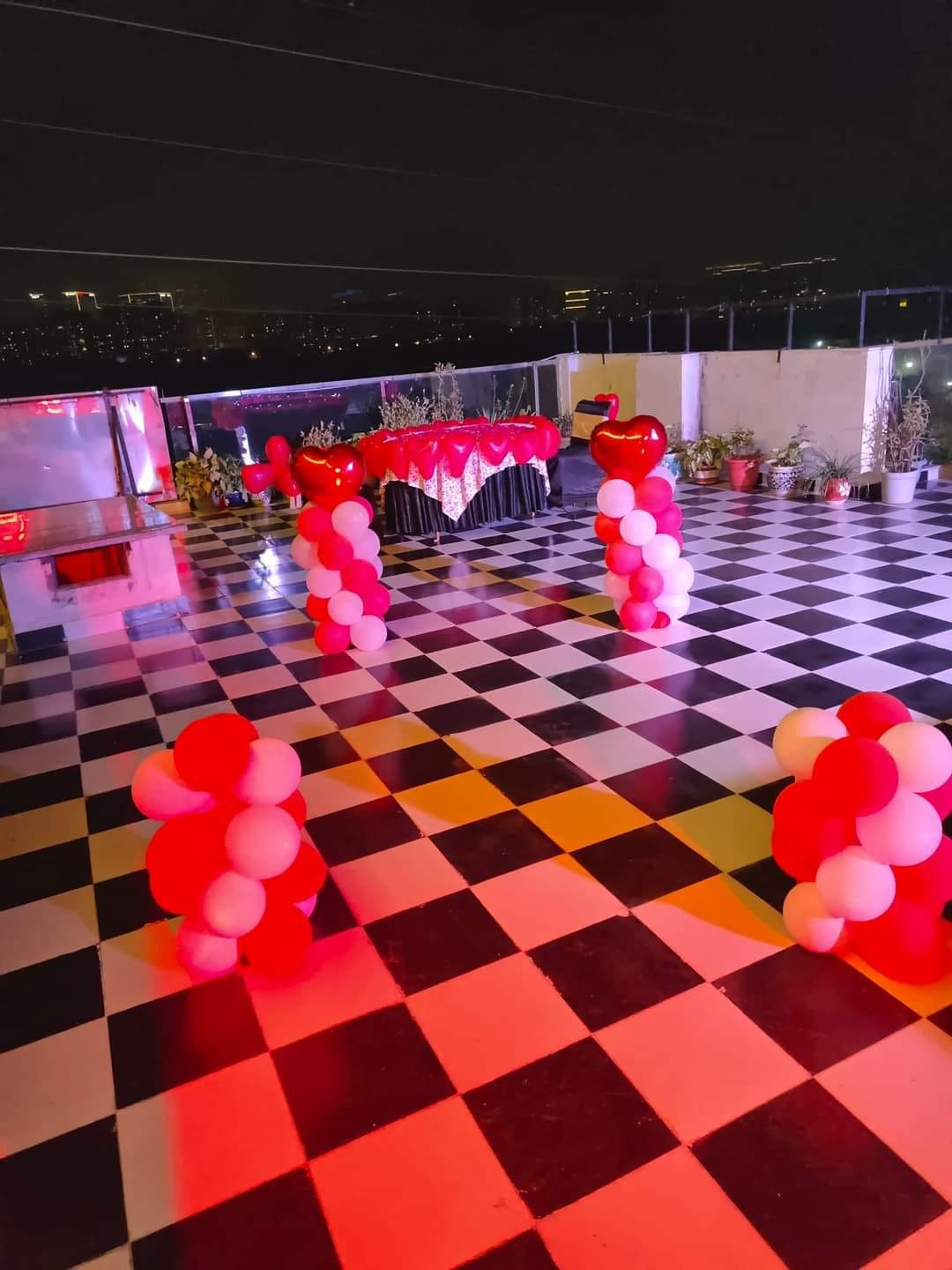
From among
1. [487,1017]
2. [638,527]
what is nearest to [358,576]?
[638,527]

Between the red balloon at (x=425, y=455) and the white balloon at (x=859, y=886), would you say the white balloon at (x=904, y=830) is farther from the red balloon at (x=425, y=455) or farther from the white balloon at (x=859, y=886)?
the red balloon at (x=425, y=455)

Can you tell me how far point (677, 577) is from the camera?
439 centimetres

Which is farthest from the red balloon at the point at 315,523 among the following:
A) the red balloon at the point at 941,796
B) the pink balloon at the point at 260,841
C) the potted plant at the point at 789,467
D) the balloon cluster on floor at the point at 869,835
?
the potted plant at the point at 789,467

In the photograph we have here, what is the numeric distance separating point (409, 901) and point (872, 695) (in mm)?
1409

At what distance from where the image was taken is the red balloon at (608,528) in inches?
172

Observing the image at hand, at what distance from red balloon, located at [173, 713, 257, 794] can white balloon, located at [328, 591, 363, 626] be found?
2.35m

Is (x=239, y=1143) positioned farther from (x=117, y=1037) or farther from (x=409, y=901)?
(x=409, y=901)

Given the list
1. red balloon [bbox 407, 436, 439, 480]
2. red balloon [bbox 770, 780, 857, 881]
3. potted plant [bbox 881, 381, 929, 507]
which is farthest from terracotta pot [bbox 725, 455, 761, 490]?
red balloon [bbox 770, 780, 857, 881]

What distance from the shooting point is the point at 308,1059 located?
1.96 m

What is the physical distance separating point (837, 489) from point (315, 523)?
467 cm

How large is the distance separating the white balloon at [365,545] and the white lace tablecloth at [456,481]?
2.38m

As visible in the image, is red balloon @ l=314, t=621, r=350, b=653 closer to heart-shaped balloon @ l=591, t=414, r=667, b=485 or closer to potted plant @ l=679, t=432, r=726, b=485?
heart-shaped balloon @ l=591, t=414, r=667, b=485

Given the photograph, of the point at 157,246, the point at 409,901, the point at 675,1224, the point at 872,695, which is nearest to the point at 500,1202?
the point at 675,1224

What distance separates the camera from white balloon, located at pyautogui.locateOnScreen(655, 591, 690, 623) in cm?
446
